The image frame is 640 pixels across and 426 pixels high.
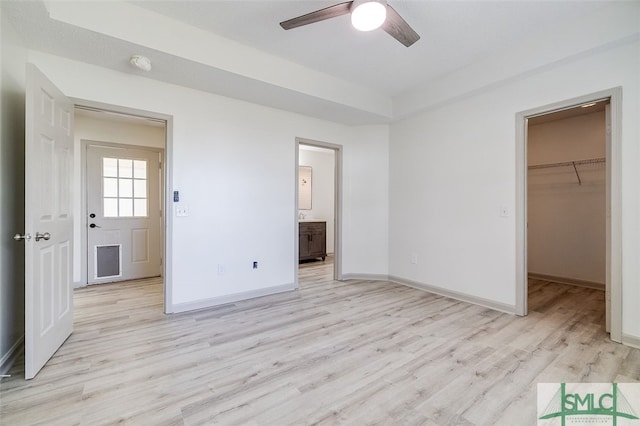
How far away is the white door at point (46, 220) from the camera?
6.39 feet

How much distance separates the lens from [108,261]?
449 cm

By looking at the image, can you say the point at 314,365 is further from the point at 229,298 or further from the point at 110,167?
the point at 110,167

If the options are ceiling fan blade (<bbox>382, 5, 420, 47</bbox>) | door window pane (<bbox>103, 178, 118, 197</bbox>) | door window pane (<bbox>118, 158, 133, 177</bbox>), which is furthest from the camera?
door window pane (<bbox>118, 158, 133, 177</bbox>)

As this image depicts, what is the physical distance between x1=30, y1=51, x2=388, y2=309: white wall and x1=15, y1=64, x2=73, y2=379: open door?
0.55m

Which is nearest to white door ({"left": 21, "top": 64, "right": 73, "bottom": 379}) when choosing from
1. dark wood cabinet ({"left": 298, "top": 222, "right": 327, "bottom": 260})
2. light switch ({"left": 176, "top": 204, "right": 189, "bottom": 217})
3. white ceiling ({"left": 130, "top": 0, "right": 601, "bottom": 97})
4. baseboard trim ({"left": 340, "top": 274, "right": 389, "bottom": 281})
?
light switch ({"left": 176, "top": 204, "right": 189, "bottom": 217})

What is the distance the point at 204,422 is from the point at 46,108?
8.00ft

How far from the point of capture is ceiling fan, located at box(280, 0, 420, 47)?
201 cm

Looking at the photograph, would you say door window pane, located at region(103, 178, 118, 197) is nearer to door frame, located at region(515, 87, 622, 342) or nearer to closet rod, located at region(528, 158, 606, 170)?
door frame, located at region(515, 87, 622, 342)

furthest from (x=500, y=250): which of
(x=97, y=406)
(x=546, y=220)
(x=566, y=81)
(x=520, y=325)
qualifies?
(x=97, y=406)

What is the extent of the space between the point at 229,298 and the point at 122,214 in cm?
249

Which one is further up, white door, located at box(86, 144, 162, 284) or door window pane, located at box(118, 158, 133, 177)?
door window pane, located at box(118, 158, 133, 177)

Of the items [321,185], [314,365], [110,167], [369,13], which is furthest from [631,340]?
[110,167]

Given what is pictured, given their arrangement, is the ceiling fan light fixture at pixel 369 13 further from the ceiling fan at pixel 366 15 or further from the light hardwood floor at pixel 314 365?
the light hardwood floor at pixel 314 365

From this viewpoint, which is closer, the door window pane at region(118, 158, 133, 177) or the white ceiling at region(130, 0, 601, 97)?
the white ceiling at region(130, 0, 601, 97)
